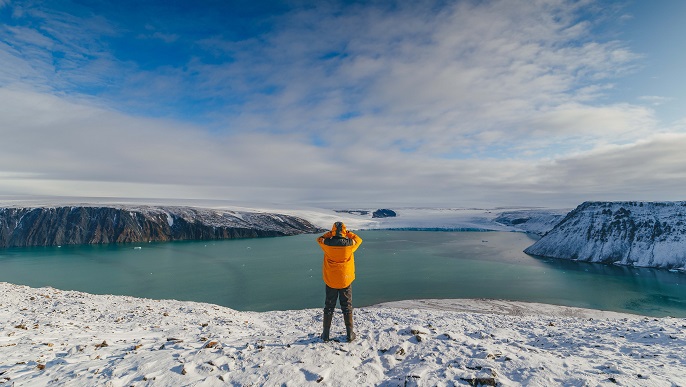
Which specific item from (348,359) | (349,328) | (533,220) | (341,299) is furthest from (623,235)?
(533,220)

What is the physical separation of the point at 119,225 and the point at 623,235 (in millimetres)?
116544

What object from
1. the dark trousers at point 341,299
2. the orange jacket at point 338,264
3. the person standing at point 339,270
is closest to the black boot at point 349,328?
the person standing at point 339,270

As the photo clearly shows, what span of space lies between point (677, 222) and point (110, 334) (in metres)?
72.0

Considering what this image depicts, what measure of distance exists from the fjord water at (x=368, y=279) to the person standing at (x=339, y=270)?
18858mm

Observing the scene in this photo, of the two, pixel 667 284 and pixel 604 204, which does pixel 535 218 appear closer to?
pixel 604 204

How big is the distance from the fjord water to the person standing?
18.9m

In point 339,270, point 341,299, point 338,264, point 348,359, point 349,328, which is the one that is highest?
point 338,264

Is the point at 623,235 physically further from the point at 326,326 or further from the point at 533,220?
the point at 533,220

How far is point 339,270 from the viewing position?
24.3 ft

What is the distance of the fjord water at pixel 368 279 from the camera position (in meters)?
28.4

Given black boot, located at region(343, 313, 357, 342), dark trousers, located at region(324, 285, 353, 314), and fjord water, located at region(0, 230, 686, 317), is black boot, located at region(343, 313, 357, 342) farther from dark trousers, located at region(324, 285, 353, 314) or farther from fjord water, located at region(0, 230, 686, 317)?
fjord water, located at region(0, 230, 686, 317)

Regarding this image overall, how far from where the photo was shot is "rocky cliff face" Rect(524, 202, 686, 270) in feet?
155

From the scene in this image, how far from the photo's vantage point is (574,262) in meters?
52.0

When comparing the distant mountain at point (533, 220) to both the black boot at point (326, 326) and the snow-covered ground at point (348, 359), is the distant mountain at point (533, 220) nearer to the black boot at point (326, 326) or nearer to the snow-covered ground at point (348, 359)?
the snow-covered ground at point (348, 359)
